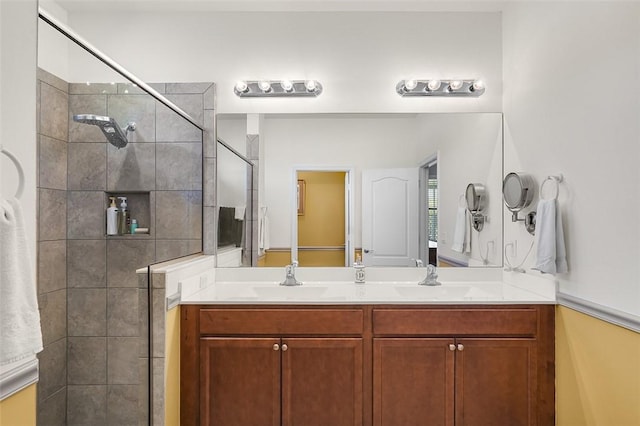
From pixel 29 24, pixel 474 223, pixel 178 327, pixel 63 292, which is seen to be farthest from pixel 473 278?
pixel 29 24

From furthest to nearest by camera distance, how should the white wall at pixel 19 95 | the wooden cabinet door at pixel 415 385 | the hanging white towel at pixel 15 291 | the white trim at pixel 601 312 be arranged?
1. the wooden cabinet door at pixel 415 385
2. the white trim at pixel 601 312
3. the white wall at pixel 19 95
4. the hanging white towel at pixel 15 291

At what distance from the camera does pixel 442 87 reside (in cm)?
247

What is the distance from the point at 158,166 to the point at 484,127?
2107mm

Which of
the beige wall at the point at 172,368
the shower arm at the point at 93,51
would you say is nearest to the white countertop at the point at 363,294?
the beige wall at the point at 172,368

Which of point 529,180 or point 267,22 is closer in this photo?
point 529,180

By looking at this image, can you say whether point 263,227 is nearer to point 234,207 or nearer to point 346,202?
point 234,207

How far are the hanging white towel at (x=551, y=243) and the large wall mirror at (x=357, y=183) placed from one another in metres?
0.63

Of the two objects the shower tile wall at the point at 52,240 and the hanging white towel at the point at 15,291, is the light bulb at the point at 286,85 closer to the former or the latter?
the shower tile wall at the point at 52,240

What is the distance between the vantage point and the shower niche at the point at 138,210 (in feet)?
6.27

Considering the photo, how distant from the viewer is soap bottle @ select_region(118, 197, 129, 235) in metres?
1.91

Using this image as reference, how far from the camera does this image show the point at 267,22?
2500 millimetres

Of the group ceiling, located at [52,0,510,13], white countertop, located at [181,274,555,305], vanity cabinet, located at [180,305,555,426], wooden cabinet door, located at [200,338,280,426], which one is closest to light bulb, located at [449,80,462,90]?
ceiling, located at [52,0,510,13]

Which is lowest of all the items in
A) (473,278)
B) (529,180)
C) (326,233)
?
(473,278)

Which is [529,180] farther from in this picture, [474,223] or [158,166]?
[158,166]
